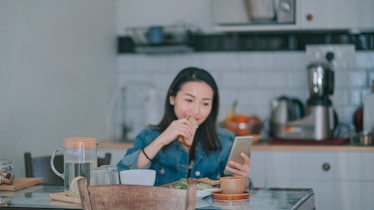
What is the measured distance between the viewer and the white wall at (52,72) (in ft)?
12.4

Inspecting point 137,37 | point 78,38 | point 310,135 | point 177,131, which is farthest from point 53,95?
point 310,135

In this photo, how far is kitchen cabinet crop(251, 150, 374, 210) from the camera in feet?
14.5

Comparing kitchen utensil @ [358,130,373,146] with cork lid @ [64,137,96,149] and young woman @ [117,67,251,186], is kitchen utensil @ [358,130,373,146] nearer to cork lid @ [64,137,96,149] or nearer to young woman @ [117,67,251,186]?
young woman @ [117,67,251,186]

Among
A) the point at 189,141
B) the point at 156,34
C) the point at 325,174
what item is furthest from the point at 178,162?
the point at 156,34

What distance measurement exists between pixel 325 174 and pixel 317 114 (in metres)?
0.45

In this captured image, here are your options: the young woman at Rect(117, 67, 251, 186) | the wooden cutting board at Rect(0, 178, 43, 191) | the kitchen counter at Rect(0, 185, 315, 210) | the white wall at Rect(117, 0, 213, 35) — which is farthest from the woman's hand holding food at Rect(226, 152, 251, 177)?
the white wall at Rect(117, 0, 213, 35)

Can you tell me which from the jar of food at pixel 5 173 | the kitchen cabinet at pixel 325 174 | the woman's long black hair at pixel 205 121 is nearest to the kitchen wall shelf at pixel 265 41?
the kitchen cabinet at pixel 325 174

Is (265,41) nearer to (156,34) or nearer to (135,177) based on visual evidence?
(156,34)

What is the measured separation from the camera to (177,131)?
3.19 meters

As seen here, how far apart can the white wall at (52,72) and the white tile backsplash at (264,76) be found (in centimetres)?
50

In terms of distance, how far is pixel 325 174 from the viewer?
445 centimetres

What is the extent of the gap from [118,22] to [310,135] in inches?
67.9

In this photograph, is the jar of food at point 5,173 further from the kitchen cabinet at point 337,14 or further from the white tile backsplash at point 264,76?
the kitchen cabinet at point 337,14

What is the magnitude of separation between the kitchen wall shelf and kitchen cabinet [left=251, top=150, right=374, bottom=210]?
93cm
